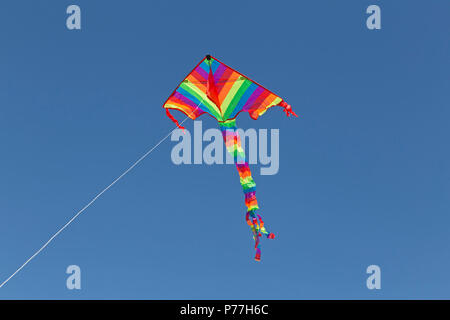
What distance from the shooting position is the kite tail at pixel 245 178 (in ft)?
40.3

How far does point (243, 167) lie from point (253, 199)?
0.94 meters

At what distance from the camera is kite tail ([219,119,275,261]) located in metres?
12.3

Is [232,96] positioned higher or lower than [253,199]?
higher

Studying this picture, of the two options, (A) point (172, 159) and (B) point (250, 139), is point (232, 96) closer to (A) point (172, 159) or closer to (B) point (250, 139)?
(B) point (250, 139)

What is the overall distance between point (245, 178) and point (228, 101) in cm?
226

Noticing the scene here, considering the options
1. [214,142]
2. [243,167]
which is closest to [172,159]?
[214,142]

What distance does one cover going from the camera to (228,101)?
13.8 m

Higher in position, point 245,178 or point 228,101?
point 228,101

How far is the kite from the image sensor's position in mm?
12977

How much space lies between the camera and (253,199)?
1269cm

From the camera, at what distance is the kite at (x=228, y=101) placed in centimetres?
1298
